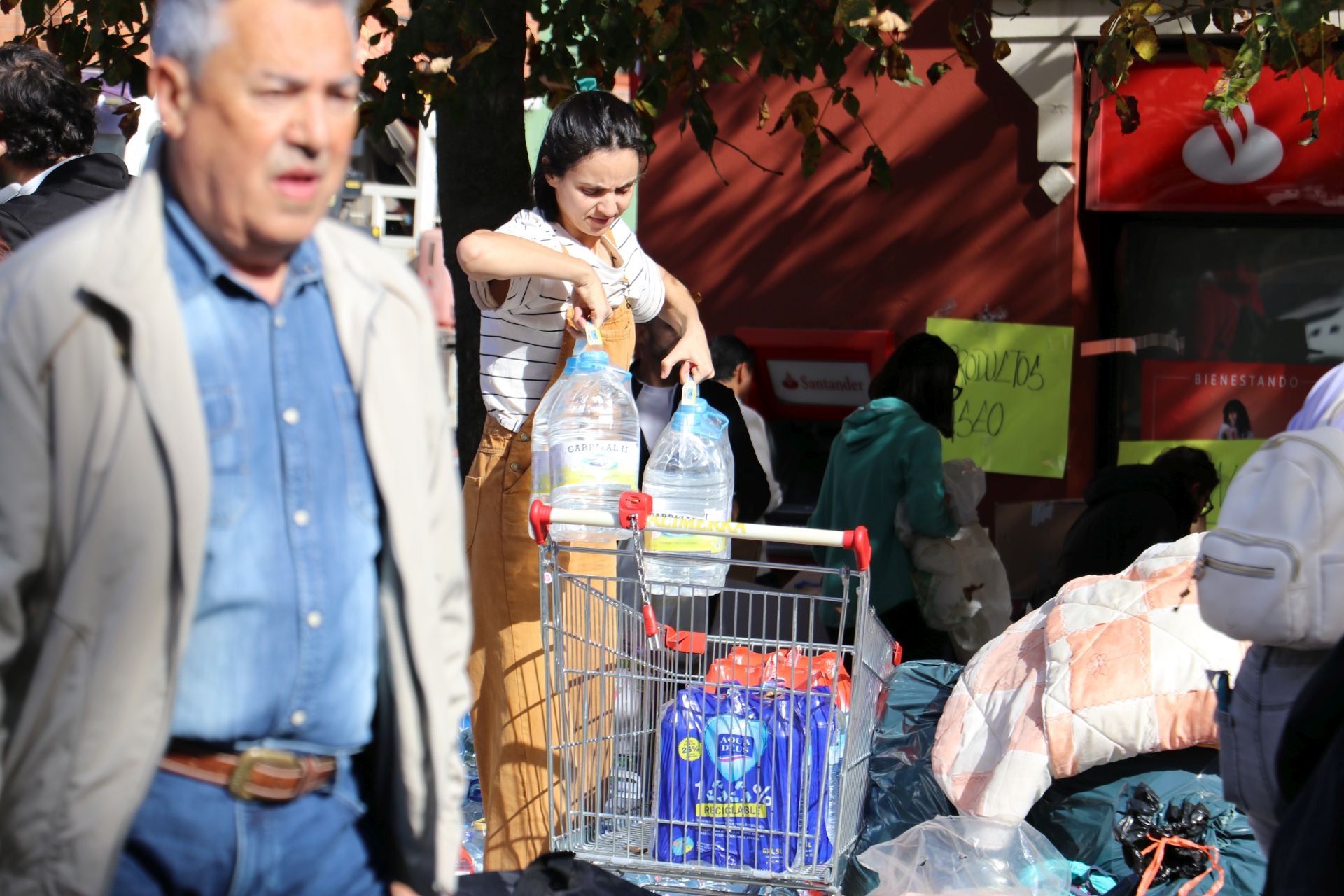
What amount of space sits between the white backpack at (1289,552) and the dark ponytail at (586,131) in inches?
66.8

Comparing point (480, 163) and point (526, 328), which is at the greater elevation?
point (480, 163)

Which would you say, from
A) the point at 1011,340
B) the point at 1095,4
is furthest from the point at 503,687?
the point at 1095,4

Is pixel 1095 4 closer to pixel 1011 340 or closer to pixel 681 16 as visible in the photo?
pixel 1011 340

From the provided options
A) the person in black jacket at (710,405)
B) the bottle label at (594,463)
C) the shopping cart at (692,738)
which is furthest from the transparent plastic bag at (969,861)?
the person in black jacket at (710,405)

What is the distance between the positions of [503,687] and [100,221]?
85.9 inches

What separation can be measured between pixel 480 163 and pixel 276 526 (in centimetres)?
367

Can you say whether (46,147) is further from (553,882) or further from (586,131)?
(553,882)

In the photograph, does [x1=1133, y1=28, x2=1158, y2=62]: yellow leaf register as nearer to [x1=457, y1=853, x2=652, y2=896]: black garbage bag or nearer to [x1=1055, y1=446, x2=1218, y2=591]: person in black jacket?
[x1=1055, y1=446, x2=1218, y2=591]: person in black jacket

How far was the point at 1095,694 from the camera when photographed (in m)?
4.30

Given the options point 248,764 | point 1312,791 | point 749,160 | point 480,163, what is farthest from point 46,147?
point 749,160

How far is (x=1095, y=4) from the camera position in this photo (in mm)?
7379

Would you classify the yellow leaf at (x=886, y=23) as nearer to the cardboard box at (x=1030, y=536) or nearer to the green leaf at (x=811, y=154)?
the green leaf at (x=811, y=154)

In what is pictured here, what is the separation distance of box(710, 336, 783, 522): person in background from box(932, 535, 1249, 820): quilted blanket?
7.33 ft

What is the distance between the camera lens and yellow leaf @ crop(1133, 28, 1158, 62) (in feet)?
16.3
